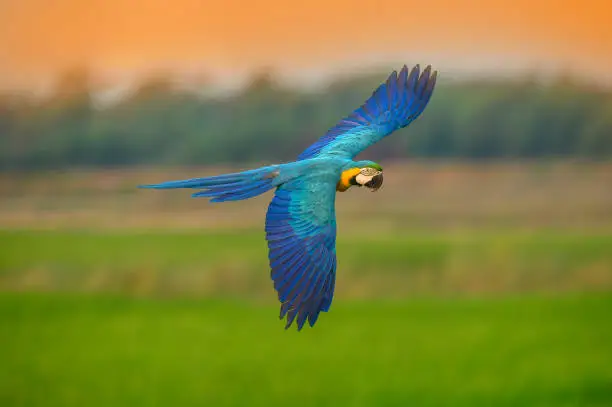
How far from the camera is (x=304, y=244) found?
3.47 meters

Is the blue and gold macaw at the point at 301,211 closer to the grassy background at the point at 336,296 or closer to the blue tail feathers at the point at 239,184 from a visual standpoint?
the blue tail feathers at the point at 239,184

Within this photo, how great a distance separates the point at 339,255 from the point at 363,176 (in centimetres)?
1051

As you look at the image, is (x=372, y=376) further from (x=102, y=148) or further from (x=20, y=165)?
(x=20, y=165)

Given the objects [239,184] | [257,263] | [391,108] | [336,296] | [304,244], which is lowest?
[336,296]

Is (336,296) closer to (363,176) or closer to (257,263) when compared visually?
(257,263)

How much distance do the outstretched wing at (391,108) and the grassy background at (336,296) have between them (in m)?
6.93

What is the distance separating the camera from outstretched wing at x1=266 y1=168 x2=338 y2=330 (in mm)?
3332

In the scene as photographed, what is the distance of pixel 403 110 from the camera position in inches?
168

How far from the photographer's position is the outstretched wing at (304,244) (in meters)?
3.33

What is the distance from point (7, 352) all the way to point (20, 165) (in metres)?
2.44

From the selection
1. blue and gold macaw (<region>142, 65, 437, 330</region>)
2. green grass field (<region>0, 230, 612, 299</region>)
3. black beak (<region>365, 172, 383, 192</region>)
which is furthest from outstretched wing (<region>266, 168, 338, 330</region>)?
green grass field (<region>0, 230, 612, 299</region>)

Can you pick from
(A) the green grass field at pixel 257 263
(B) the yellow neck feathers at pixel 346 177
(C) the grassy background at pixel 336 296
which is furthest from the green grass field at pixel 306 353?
(B) the yellow neck feathers at pixel 346 177

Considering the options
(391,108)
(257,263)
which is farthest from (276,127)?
(391,108)

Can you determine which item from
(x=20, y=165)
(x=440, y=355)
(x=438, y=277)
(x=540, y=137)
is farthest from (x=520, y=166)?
(x=20, y=165)
